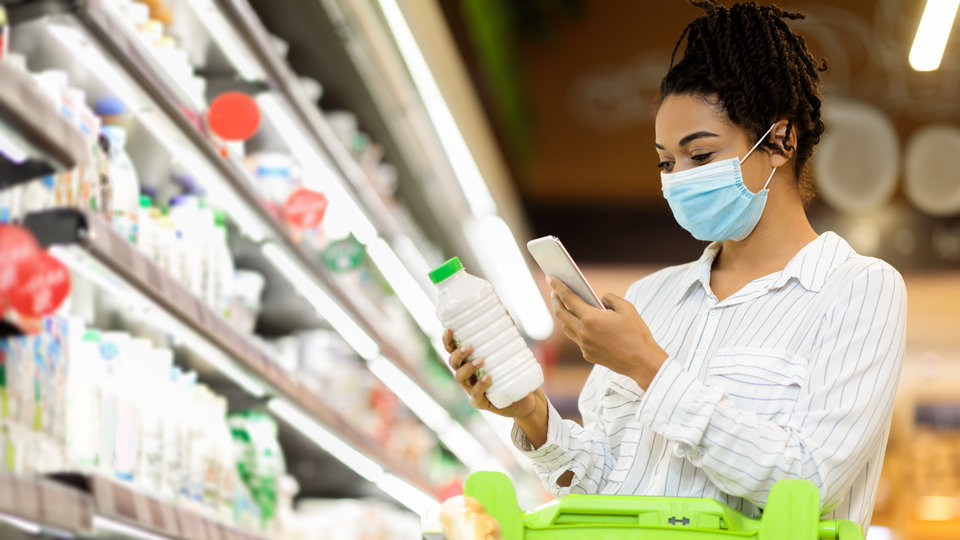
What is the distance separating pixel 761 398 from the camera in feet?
5.75

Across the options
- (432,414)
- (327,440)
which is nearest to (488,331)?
(327,440)

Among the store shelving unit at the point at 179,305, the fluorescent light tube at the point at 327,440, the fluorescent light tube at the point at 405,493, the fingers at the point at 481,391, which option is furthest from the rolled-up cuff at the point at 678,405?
the fluorescent light tube at the point at 405,493

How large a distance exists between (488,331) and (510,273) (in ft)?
16.5

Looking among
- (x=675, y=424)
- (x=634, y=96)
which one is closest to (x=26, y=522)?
(x=675, y=424)

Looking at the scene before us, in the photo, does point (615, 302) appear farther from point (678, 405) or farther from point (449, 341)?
point (449, 341)

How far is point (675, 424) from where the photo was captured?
165 centimetres

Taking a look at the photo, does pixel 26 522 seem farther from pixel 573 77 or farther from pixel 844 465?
pixel 573 77

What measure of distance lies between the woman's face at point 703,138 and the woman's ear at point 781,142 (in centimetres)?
2

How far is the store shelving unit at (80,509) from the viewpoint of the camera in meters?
1.68

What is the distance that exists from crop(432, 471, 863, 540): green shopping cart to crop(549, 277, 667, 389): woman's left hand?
0.58ft

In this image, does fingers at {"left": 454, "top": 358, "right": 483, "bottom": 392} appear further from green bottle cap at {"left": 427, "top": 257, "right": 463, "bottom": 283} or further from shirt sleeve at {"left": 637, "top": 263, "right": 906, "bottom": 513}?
shirt sleeve at {"left": 637, "top": 263, "right": 906, "bottom": 513}

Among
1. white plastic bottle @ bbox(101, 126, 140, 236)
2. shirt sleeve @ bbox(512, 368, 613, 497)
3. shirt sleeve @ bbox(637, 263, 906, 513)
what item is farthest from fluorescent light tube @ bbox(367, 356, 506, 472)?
shirt sleeve @ bbox(637, 263, 906, 513)

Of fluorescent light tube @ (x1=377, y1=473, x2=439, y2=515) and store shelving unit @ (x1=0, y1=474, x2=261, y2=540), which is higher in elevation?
fluorescent light tube @ (x1=377, y1=473, x2=439, y2=515)

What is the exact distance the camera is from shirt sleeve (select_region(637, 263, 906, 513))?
163 centimetres
